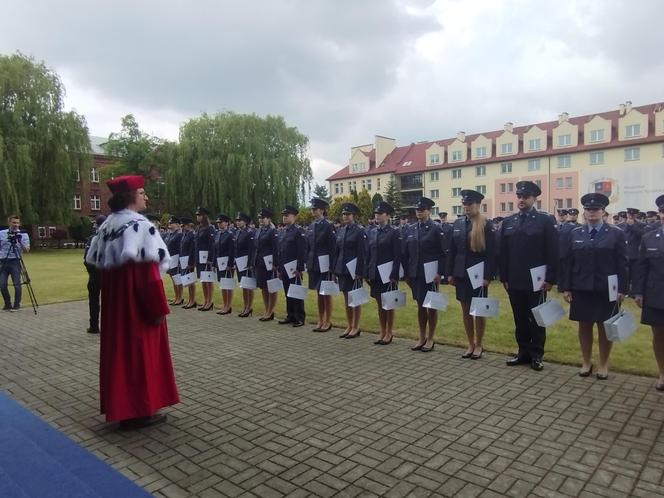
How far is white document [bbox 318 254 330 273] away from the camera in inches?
337

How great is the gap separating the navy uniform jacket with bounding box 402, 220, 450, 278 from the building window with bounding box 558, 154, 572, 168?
54313mm

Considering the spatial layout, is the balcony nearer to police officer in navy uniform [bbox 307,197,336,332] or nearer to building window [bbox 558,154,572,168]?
building window [bbox 558,154,572,168]

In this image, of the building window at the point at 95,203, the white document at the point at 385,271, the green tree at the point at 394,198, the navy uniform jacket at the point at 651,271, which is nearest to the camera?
the navy uniform jacket at the point at 651,271

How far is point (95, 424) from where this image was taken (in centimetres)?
462

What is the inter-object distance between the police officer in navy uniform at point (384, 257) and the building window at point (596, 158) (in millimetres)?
53656

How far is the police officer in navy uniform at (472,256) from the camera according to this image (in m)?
6.59

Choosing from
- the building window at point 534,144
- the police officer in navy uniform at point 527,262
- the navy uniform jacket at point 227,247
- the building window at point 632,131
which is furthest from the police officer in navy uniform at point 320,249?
the building window at point 534,144

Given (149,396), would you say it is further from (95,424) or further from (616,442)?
(616,442)

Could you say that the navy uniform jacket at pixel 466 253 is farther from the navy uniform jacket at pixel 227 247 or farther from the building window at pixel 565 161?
the building window at pixel 565 161

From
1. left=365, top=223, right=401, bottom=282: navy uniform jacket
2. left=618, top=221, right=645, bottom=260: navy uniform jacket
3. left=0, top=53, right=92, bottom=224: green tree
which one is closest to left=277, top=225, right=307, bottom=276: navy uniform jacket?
left=365, top=223, right=401, bottom=282: navy uniform jacket

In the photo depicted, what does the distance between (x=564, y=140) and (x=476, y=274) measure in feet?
184

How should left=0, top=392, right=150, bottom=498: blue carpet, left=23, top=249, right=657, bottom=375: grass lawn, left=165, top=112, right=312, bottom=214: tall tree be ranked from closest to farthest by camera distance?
1. left=0, top=392, right=150, bottom=498: blue carpet
2. left=23, top=249, right=657, bottom=375: grass lawn
3. left=165, top=112, right=312, bottom=214: tall tree

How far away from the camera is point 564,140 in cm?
5562

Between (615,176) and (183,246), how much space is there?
52259mm
